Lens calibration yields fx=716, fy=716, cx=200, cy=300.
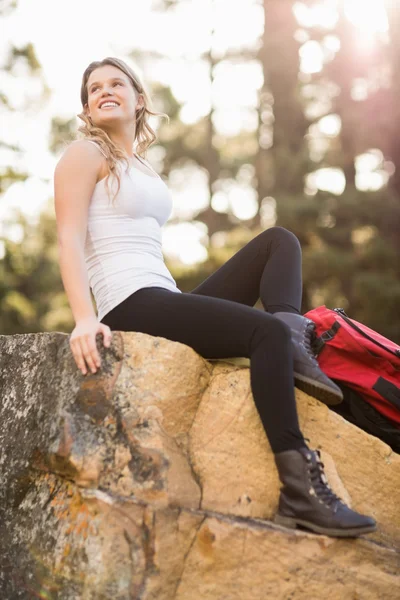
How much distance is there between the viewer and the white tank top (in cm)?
268

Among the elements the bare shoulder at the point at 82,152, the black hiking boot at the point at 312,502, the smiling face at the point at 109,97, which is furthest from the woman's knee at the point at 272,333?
the smiling face at the point at 109,97

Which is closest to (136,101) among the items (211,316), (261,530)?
(211,316)

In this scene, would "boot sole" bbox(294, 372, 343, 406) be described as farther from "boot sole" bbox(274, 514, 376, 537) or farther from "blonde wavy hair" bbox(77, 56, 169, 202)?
"blonde wavy hair" bbox(77, 56, 169, 202)

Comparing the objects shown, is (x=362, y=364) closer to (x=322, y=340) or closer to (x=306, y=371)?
(x=322, y=340)

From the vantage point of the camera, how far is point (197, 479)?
251cm

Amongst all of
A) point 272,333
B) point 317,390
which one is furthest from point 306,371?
point 272,333

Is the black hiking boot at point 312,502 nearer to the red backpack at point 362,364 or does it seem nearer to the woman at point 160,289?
the woman at point 160,289

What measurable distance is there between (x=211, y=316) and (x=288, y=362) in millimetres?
319

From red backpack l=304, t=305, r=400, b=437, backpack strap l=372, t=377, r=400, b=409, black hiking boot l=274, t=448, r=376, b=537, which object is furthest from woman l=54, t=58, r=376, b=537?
backpack strap l=372, t=377, r=400, b=409

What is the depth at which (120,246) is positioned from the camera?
271 centimetres

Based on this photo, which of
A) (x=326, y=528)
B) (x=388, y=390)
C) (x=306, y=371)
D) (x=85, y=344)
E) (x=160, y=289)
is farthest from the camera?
(x=388, y=390)

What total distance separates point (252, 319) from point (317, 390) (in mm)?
376

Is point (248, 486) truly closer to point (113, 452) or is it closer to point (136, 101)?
point (113, 452)

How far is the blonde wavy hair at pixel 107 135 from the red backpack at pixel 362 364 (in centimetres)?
104
